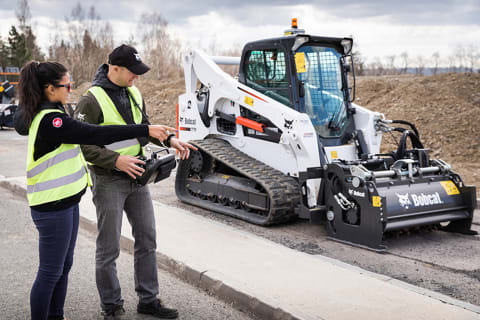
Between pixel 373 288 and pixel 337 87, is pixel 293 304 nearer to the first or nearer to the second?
pixel 373 288

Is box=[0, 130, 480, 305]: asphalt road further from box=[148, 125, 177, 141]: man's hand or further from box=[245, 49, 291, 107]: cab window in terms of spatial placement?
box=[148, 125, 177, 141]: man's hand

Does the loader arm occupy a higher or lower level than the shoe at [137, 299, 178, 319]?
higher

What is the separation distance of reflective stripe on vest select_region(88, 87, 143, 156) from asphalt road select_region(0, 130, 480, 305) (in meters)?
2.78

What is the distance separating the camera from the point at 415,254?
237 inches

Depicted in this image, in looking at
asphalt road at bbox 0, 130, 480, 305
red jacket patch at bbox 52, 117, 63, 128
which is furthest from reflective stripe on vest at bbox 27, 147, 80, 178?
asphalt road at bbox 0, 130, 480, 305

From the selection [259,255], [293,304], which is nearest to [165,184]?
[259,255]

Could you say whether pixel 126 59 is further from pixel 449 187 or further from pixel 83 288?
pixel 449 187

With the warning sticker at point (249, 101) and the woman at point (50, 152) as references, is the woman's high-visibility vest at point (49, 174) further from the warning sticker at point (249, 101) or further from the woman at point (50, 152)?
the warning sticker at point (249, 101)

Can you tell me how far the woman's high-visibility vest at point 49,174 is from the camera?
349 centimetres

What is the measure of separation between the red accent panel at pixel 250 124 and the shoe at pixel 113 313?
3.99 m

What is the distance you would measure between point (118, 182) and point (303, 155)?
3429 millimetres

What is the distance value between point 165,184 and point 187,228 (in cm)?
380

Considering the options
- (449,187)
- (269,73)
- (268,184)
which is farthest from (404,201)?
(269,73)

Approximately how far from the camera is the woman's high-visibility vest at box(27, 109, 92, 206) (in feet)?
11.5
